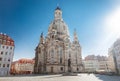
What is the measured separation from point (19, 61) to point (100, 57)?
57158 millimetres

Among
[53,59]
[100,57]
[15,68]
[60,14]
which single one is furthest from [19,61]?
[100,57]

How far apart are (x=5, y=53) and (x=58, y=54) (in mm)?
22102

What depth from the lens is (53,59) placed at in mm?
52812

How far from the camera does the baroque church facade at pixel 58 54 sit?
2048 inches

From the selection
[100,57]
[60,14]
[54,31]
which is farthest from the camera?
[100,57]

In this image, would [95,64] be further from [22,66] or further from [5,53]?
[5,53]

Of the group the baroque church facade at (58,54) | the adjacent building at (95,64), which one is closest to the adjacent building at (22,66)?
the baroque church facade at (58,54)

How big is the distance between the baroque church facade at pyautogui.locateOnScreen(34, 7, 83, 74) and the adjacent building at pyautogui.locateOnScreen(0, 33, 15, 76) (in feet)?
49.1

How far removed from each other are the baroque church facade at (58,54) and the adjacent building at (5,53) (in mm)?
14961

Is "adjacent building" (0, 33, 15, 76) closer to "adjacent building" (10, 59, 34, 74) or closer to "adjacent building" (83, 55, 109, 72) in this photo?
"adjacent building" (10, 59, 34, 74)

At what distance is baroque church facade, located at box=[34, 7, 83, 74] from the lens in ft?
171

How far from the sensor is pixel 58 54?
5400 cm

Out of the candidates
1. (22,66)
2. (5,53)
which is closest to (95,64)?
(22,66)

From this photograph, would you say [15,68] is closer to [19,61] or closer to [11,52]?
[19,61]
